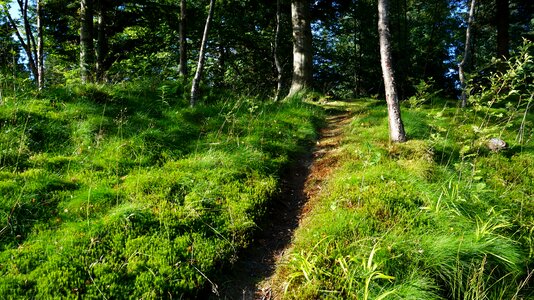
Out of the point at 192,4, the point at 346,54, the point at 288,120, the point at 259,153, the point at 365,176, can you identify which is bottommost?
the point at 365,176

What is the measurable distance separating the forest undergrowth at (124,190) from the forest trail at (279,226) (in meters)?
0.21

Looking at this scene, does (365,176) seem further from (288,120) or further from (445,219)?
(288,120)

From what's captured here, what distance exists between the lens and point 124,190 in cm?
491

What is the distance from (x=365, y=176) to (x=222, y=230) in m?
2.75

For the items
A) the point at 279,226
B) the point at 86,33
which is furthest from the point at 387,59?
the point at 86,33

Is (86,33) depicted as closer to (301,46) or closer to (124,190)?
(301,46)

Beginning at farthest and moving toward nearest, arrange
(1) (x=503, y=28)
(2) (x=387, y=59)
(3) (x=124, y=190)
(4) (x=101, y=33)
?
(1) (x=503, y=28) → (4) (x=101, y=33) → (2) (x=387, y=59) → (3) (x=124, y=190)

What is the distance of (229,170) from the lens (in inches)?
227

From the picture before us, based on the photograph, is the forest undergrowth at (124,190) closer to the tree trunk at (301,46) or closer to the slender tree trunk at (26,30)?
the tree trunk at (301,46)

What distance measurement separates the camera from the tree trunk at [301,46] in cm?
1225

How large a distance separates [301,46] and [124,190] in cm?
935

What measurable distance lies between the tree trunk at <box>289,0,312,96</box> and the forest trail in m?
4.41

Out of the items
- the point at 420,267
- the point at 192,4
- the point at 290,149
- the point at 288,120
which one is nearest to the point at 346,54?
the point at 192,4

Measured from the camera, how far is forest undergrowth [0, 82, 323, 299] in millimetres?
3498
